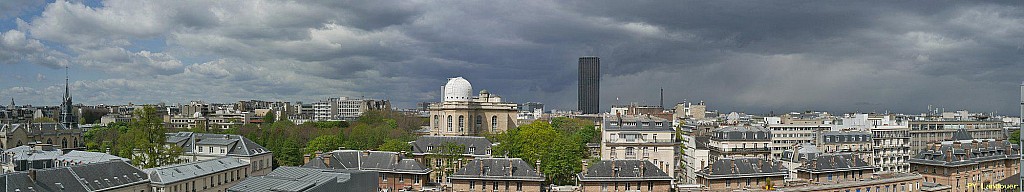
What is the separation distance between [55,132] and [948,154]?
9449cm

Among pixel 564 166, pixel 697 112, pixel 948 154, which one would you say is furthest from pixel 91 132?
pixel 697 112

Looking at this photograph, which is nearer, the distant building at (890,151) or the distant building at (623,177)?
the distant building at (623,177)

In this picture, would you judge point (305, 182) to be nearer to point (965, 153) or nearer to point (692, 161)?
point (692, 161)

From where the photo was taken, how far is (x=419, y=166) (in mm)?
59281

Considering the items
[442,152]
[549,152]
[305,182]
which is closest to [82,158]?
[305,182]

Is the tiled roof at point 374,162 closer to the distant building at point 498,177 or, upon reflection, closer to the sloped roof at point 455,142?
the distant building at point 498,177

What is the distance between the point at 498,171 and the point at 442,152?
43.3 feet

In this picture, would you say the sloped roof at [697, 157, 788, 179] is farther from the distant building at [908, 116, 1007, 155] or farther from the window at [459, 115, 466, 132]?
the window at [459, 115, 466, 132]

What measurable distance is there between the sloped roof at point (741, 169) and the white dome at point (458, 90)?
1947 inches

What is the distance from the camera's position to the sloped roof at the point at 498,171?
5306cm

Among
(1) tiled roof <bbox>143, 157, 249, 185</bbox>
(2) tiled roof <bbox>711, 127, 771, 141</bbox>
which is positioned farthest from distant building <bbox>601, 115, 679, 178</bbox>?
(1) tiled roof <bbox>143, 157, 249, 185</bbox>

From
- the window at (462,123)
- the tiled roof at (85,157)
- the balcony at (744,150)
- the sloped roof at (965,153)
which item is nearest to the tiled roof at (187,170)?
the tiled roof at (85,157)

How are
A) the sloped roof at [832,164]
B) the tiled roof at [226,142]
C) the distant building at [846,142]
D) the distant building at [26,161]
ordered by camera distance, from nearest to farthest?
1. the distant building at [26,161]
2. the sloped roof at [832,164]
3. the tiled roof at [226,142]
4. the distant building at [846,142]

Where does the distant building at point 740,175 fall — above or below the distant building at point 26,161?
below
